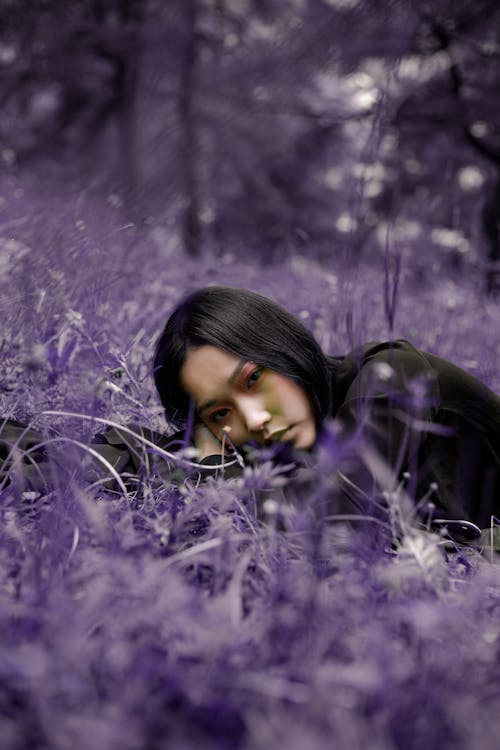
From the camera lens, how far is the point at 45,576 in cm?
99

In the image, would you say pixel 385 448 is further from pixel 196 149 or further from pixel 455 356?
pixel 455 356

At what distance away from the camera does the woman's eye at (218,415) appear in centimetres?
183

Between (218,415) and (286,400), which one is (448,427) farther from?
(218,415)

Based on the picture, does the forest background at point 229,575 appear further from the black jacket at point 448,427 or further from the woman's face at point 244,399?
the black jacket at point 448,427

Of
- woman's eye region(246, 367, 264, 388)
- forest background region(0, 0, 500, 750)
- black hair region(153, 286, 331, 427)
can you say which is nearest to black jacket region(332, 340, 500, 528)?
→ black hair region(153, 286, 331, 427)

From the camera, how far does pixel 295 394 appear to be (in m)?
1.89

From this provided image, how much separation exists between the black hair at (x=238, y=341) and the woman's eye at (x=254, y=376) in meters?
0.02

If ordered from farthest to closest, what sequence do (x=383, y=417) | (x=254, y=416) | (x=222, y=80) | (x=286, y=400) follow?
1. (x=286, y=400)
2. (x=254, y=416)
3. (x=383, y=417)
4. (x=222, y=80)

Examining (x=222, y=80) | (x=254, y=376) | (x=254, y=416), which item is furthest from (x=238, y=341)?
(x=222, y=80)

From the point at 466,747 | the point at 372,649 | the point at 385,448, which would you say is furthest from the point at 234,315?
→ the point at 466,747

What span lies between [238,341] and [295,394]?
224 mm

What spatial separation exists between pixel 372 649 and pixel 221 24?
1.80 meters

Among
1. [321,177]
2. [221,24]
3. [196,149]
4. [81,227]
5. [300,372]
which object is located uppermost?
[221,24]

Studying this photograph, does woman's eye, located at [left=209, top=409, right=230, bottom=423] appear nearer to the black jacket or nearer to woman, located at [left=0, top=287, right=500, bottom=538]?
woman, located at [left=0, top=287, right=500, bottom=538]
